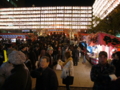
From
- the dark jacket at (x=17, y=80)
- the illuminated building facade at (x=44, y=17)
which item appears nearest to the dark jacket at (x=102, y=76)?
the dark jacket at (x=17, y=80)

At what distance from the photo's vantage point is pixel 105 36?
649cm

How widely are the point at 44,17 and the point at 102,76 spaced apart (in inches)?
3131

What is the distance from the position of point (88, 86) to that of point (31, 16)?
3128 inches

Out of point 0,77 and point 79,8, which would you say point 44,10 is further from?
point 0,77

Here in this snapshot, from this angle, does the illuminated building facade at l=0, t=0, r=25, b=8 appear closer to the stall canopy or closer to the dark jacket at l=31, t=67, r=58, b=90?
the stall canopy

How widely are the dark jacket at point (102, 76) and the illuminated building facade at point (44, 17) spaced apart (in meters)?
76.2

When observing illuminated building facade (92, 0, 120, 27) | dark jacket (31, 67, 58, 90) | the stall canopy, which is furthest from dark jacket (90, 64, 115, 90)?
illuminated building facade (92, 0, 120, 27)

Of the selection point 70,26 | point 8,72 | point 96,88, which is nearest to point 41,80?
point 8,72

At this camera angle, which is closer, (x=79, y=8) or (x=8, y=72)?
(x=8, y=72)

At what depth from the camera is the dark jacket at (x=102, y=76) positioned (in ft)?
7.60

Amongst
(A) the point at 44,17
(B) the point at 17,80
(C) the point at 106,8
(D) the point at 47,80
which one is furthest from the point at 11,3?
(B) the point at 17,80

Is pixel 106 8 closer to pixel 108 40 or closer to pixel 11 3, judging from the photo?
pixel 108 40

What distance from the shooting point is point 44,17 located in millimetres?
78938

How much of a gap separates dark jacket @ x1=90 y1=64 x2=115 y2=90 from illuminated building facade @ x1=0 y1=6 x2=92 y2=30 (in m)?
76.2
